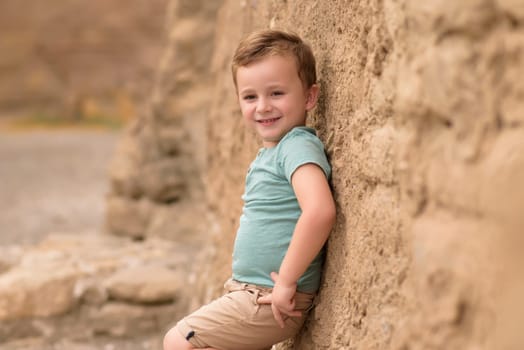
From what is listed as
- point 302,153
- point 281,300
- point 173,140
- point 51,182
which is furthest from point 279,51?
point 51,182

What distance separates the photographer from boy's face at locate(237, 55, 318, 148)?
1803mm

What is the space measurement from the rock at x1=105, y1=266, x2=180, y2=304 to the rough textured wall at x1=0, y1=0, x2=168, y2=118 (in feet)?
33.1

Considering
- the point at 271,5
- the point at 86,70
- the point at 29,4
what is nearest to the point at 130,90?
the point at 86,70

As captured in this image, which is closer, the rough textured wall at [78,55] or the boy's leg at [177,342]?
the boy's leg at [177,342]

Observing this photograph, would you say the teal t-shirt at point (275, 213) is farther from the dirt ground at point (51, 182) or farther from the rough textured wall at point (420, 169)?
the dirt ground at point (51, 182)

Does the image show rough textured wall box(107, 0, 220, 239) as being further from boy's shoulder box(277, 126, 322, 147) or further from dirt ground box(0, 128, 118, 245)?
boy's shoulder box(277, 126, 322, 147)

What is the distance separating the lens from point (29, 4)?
535 inches

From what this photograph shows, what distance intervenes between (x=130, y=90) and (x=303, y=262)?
486 inches

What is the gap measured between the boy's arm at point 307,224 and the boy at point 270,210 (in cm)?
1

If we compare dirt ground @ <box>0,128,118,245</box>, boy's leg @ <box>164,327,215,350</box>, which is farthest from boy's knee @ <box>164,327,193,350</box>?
dirt ground @ <box>0,128,118,245</box>

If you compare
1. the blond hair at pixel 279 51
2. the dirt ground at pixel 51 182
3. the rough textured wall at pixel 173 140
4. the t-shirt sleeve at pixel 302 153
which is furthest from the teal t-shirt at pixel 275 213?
the dirt ground at pixel 51 182

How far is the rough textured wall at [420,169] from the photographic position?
1089 millimetres

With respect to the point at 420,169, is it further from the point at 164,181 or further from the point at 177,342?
the point at 164,181

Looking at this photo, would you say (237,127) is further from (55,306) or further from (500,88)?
(500,88)
